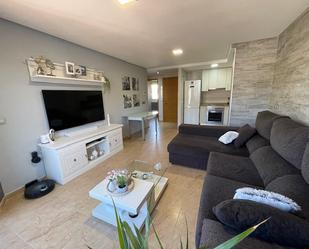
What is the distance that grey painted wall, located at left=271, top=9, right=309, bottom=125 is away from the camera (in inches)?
71.5

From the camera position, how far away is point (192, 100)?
545cm

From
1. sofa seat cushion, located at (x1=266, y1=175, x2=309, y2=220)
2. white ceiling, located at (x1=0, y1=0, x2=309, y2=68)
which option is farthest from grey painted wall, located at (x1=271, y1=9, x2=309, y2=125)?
sofa seat cushion, located at (x1=266, y1=175, x2=309, y2=220)

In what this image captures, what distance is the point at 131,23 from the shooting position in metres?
2.04

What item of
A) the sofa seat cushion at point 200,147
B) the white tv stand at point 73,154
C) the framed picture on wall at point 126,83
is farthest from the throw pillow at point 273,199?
the framed picture on wall at point 126,83

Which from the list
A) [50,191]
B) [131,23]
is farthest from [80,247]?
[131,23]

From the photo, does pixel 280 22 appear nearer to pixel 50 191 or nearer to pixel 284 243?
pixel 284 243

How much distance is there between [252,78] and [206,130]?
145 centimetres

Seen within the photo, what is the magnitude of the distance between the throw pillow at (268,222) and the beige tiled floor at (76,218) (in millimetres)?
755

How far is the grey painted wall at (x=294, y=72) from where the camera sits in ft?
5.96

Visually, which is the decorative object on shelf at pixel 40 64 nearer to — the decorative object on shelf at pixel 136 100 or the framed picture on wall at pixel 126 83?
the framed picture on wall at pixel 126 83

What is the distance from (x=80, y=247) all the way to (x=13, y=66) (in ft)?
7.76

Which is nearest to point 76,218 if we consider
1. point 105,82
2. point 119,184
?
point 119,184

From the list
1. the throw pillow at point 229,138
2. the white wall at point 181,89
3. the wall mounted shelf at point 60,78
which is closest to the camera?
the wall mounted shelf at point 60,78

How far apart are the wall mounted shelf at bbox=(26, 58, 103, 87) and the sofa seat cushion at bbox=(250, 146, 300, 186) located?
3.08 metres
